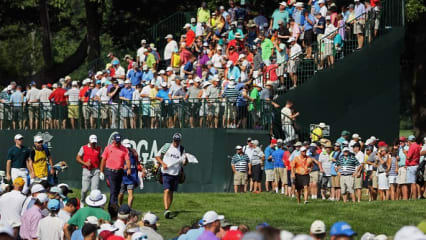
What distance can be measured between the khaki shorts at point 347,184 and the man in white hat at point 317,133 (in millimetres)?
4258

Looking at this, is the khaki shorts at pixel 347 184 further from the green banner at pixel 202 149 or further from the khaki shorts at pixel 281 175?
the green banner at pixel 202 149

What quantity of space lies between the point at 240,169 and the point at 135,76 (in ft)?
22.8

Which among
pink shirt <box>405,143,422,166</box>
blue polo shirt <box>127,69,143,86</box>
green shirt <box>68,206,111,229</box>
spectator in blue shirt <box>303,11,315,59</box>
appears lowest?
green shirt <box>68,206,111,229</box>

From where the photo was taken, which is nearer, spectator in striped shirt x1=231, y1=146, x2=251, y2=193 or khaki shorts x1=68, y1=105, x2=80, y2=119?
spectator in striped shirt x1=231, y1=146, x2=251, y2=193

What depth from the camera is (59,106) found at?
118ft

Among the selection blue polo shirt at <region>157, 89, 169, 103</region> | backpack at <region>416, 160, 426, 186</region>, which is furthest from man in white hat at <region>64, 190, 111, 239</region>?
blue polo shirt at <region>157, 89, 169, 103</region>

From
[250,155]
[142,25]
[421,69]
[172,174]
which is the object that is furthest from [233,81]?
[142,25]

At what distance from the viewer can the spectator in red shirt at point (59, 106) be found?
36.1 m

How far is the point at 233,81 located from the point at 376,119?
578 centimetres

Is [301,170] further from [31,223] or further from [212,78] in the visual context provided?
[31,223]

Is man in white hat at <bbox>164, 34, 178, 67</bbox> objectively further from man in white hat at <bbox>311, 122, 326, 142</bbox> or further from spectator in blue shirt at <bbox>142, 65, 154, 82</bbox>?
man in white hat at <bbox>311, 122, 326, 142</bbox>

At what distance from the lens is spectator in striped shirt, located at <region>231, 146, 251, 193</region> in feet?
101

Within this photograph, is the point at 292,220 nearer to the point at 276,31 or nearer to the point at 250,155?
the point at 250,155

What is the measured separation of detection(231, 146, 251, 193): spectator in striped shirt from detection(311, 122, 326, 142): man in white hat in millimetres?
2315
